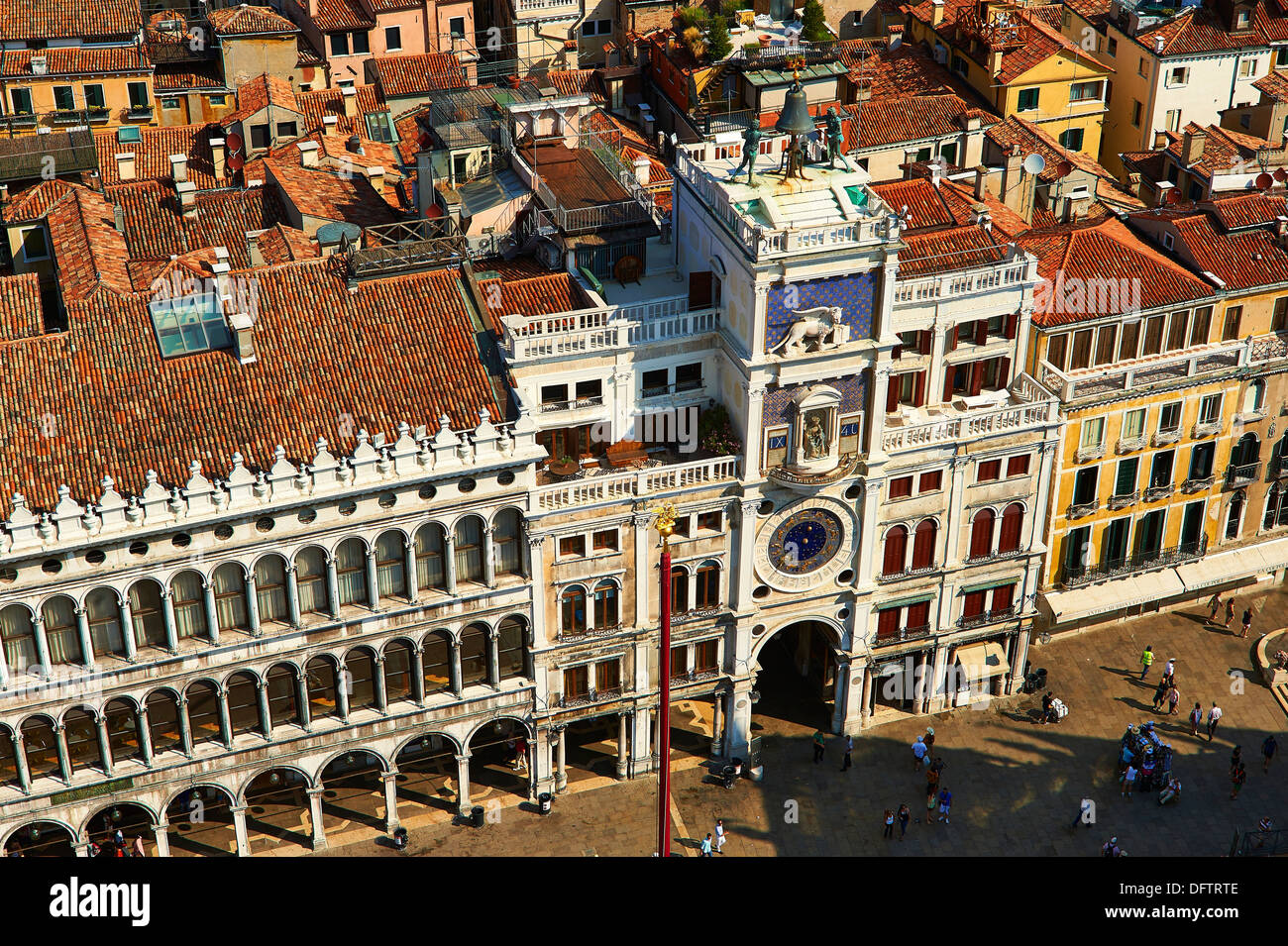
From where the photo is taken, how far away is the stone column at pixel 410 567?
60.1 metres

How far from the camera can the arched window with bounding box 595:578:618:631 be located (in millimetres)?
64500

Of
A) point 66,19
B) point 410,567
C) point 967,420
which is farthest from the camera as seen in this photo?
point 66,19

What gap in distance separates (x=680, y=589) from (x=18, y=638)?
24.4 meters

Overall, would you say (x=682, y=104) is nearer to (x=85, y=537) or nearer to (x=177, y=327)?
(x=177, y=327)

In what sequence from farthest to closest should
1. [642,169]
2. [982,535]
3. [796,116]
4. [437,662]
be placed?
[642,169] < [982,535] < [437,662] < [796,116]

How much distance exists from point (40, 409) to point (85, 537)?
214 inches

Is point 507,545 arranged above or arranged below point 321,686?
above

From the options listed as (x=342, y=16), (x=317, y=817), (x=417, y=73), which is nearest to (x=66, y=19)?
(x=342, y=16)

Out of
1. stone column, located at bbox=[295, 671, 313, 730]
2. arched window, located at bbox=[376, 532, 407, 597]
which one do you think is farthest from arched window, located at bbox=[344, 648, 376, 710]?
arched window, located at bbox=[376, 532, 407, 597]

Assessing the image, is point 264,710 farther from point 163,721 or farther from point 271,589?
point 271,589

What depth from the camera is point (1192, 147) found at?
279 ft

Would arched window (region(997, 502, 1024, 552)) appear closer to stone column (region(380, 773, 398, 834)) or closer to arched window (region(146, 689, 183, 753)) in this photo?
stone column (region(380, 773, 398, 834))

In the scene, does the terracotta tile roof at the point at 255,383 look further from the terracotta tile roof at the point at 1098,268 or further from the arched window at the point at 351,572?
the terracotta tile roof at the point at 1098,268

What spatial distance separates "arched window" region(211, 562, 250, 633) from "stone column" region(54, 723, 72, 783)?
251 inches
